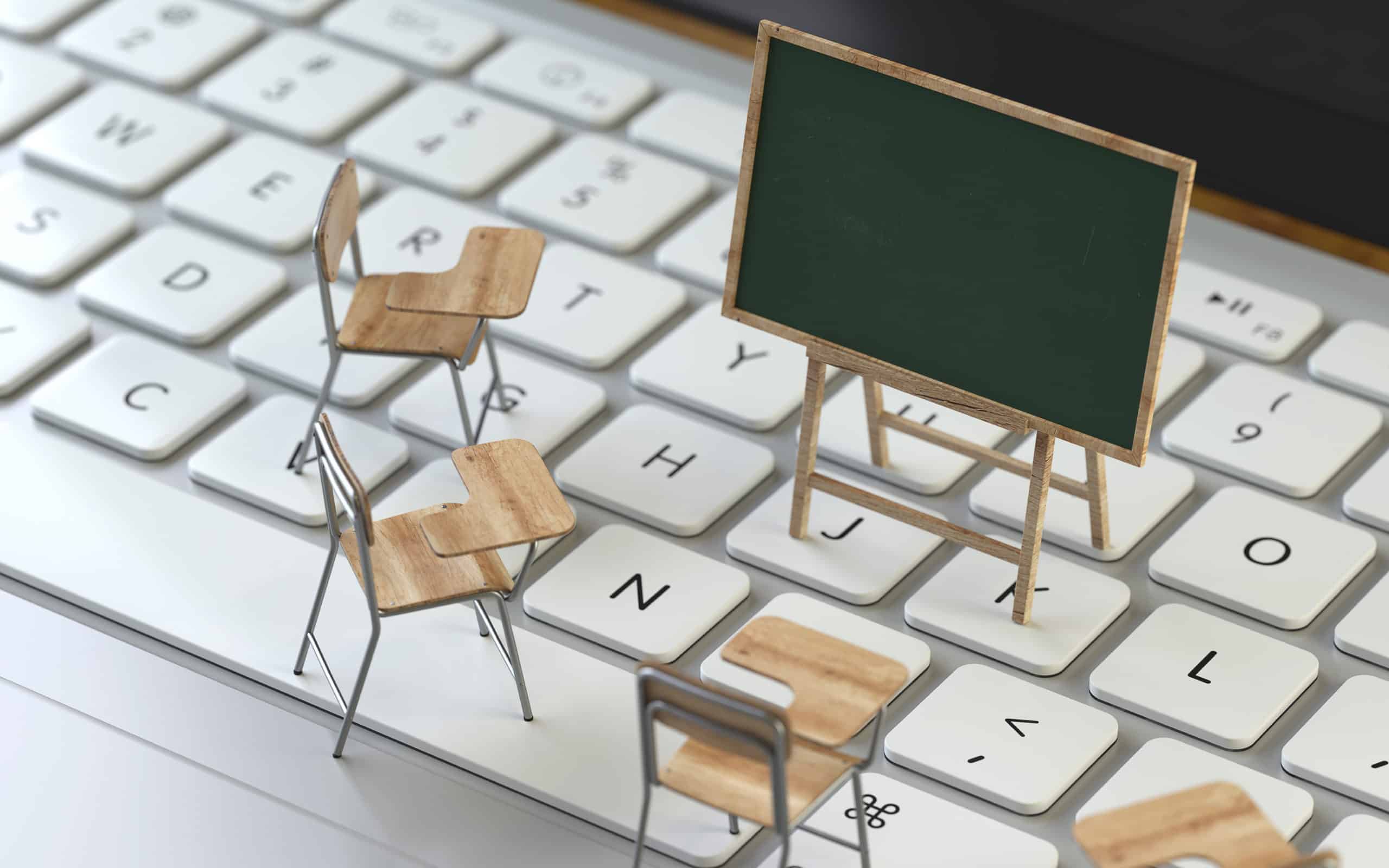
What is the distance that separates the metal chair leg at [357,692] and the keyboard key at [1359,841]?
1447mm

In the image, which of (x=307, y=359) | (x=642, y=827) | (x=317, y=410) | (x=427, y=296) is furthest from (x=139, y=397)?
(x=642, y=827)

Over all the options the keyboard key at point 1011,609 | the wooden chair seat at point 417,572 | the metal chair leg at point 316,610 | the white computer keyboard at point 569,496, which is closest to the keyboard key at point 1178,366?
the white computer keyboard at point 569,496

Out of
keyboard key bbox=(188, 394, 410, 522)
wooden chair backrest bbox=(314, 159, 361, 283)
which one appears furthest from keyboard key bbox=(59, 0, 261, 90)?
wooden chair backrest bbox=(314, 159, 361, 283)

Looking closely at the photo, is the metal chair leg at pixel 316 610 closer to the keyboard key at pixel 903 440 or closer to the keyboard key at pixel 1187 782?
the keyboard key at pixel 903 440

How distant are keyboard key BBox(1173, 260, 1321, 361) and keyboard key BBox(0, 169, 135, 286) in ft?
7.34

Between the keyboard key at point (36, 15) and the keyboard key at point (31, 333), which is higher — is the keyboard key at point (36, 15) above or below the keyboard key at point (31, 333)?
above

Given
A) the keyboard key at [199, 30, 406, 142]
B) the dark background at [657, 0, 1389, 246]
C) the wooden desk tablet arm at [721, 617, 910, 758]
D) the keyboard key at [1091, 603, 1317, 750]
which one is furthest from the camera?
the keyboard key at [199, 30, 406, 142]

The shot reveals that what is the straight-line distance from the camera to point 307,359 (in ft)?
13.0

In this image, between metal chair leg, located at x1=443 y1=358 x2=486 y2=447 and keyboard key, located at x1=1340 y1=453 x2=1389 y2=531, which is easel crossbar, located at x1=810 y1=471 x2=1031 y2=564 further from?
keyboard key, located at x1=1340 y1=453 x2=1389 y2=531

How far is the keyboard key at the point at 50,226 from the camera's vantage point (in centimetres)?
419

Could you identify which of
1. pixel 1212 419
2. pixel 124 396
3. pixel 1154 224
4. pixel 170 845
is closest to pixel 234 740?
pixel 170 845

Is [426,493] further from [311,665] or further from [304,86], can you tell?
[304,86]

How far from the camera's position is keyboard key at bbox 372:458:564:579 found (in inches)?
142

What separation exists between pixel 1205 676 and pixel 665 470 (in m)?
1.04
